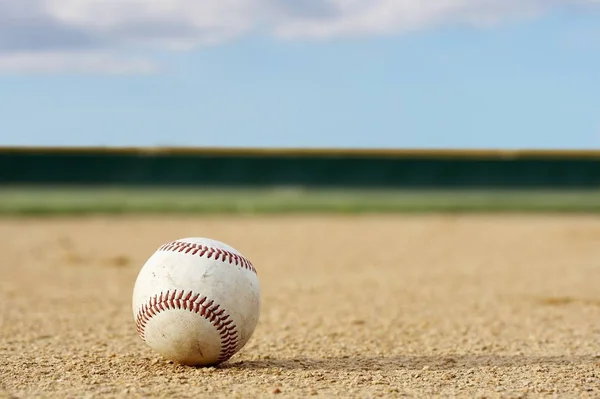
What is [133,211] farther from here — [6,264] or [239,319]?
[239,319]

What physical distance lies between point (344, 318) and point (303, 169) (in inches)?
474

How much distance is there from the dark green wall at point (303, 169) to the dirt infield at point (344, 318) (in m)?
4.90

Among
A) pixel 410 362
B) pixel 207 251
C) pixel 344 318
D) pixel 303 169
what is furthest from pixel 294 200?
pixel 207 251

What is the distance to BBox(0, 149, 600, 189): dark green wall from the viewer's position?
16656 millimetres

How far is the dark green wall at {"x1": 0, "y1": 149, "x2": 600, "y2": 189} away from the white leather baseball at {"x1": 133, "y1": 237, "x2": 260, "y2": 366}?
13.3 m

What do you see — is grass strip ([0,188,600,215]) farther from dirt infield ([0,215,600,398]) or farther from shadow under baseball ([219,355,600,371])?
shadow under baseball ([219,355,600,371])

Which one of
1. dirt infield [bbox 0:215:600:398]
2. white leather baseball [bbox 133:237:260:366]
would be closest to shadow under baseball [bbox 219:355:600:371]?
dirt infield [bbox 0:215:600:398]

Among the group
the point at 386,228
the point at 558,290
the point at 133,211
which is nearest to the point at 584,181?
the point at 386,228

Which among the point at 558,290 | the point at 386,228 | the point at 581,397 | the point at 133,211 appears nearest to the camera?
the point at 581,397

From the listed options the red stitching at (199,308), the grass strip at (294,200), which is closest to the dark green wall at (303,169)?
the grass strip at (294,200)

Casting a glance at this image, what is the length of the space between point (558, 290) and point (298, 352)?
3507mm

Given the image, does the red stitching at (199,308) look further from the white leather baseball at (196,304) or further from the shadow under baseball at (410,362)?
the shadow under baseball at (410,362)

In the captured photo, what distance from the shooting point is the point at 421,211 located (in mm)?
16203

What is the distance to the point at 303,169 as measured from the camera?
17.2 meters
